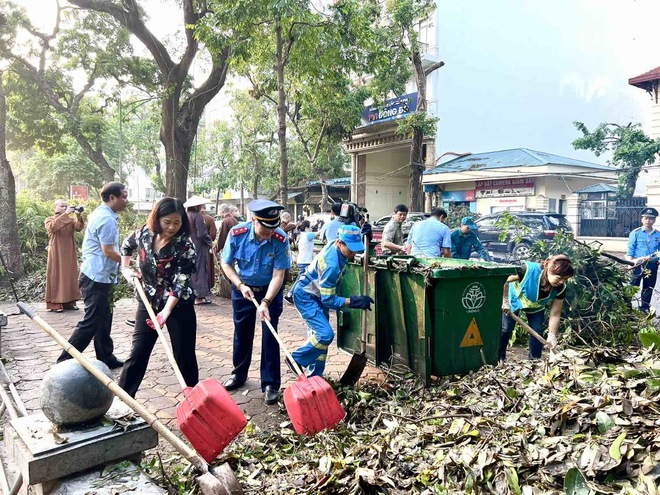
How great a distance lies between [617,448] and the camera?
7.08 feet

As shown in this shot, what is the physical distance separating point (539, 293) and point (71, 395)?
12.5 ft

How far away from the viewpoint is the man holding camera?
4215 millimetres

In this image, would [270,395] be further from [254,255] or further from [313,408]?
[254,255]

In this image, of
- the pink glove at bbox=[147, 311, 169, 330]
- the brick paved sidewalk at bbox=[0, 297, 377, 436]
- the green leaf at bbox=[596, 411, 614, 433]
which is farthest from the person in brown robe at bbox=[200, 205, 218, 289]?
the green leaf at bbox=[596, 411, 614, 433]

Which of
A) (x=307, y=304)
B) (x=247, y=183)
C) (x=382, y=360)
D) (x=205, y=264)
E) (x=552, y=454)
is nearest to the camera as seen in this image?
(x=552, y=454)

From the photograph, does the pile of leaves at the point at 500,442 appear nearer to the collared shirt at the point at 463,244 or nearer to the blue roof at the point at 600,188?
the collared shirt at the point at 463,244

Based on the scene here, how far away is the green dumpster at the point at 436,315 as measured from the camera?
13.3ft

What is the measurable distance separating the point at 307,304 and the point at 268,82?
843 centimetres

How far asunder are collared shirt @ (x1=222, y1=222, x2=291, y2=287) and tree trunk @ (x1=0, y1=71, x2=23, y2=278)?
7.95 meters

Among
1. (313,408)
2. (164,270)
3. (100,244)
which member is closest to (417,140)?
(100,244)

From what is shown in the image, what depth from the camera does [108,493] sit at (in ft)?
7.16

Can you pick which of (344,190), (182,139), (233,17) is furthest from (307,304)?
(344,190)

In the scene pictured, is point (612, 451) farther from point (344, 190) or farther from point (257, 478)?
point (344, 190)

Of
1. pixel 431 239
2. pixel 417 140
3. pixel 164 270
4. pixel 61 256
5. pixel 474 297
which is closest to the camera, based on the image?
pixel 164 270
